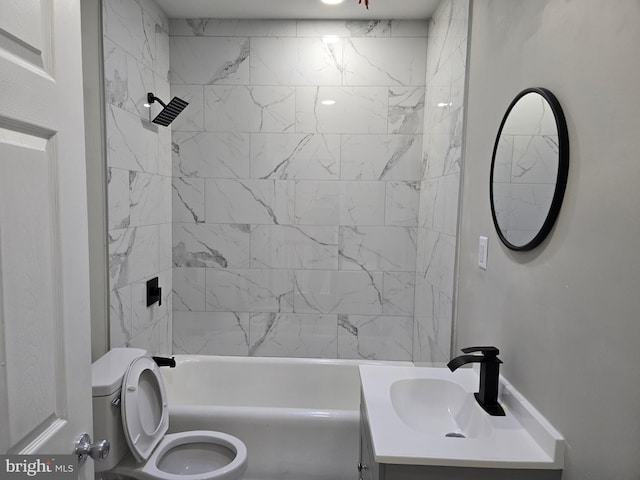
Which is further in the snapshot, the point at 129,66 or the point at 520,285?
the point at 129,66

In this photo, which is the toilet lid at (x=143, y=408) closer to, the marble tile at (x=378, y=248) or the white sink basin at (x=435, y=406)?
the white sink basin at (x=435, y=406)

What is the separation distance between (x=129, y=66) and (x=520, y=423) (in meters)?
2.49

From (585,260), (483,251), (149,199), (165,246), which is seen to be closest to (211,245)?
(165,246)

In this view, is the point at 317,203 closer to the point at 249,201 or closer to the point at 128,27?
the point at 249,201

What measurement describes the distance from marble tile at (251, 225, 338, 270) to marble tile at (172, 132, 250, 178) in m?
0.45

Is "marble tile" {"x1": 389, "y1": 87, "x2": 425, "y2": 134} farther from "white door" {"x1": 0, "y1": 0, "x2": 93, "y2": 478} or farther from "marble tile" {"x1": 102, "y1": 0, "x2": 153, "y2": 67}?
"white door" {"x1": 0, "y1": 0, "x2": 93, "y2": 478}

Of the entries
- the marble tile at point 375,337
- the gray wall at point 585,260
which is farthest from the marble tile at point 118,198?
the gray wall at point 585,260

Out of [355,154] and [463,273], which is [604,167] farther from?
[355,154]

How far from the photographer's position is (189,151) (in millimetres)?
2838

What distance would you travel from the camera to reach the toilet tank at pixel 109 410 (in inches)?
65.0

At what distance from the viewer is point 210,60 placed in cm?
278

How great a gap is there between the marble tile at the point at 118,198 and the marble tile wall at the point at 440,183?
5.77 feet

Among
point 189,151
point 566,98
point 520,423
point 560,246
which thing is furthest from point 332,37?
point 520,423

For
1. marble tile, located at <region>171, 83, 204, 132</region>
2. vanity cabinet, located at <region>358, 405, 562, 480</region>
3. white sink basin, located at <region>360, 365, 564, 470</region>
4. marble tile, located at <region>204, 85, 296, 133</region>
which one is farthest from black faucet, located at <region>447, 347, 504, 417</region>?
marble tile, located at <region>171, 83, 204, 132</region>
